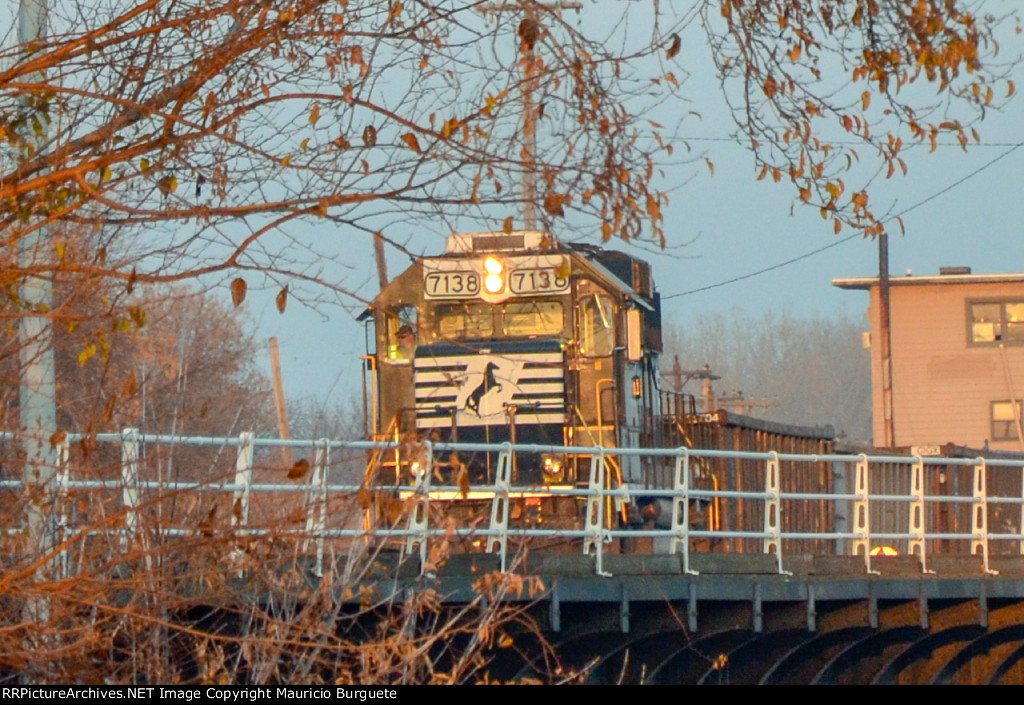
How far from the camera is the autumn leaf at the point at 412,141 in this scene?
595 centimetres

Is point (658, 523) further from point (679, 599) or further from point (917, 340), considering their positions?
point (917, 340)

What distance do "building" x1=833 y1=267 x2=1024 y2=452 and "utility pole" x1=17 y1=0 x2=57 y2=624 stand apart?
33.8 metres

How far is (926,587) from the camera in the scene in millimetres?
12773

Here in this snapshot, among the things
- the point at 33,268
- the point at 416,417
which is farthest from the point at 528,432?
the point at 33,268

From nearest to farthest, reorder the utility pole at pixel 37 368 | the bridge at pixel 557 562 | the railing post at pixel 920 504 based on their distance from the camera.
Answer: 1. the utility pole at pixel 37 368
2. the bridge at pixel 557 562
3. the railing post at pixel 920 504

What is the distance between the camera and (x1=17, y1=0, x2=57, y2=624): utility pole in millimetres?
6508

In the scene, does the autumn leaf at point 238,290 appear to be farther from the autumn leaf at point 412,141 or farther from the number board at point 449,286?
the number board at point 449,286

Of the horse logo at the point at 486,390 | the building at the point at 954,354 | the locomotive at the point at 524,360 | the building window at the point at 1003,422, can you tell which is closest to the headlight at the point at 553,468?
the locomotive at the point at 524,360

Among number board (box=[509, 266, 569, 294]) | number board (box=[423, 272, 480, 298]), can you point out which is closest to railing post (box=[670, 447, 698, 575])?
number board (box=[509, 266, 569, 294])

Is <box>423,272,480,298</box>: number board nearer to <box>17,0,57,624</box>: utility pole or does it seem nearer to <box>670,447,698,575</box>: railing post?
<box>670,447,698,575</box>: railing post

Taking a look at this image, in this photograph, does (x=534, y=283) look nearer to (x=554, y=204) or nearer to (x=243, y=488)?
(x=243, y=488)

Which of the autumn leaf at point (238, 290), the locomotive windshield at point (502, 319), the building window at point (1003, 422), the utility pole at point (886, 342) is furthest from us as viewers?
the building window at point (1003, 422)

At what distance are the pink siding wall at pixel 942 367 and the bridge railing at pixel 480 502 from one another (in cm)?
1638
